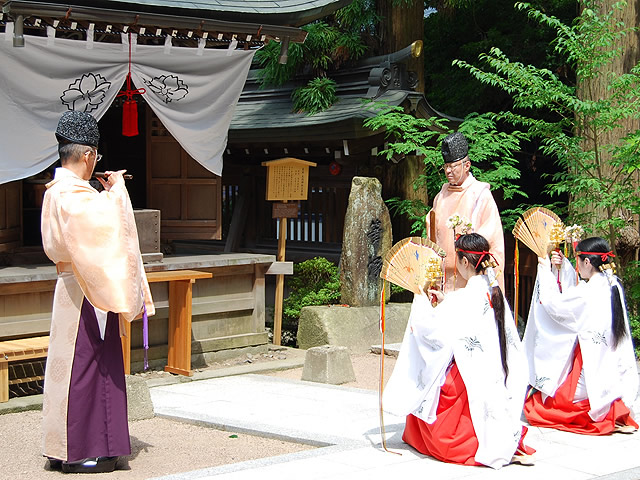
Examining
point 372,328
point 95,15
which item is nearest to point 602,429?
point 372,328

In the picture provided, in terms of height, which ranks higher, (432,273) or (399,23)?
(399,23)

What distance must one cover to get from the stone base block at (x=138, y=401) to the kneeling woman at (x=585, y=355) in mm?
3132

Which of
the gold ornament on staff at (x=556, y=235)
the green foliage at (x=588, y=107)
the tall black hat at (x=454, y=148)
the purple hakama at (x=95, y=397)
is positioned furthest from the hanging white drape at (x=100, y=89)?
the gold ornament on staff at (x=556, y=235)

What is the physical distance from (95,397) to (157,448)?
94cm

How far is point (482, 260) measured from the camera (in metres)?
5.59

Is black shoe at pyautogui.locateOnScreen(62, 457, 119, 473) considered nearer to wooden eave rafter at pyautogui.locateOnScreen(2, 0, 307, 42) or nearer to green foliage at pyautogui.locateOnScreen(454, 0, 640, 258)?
wooden eave rafter at pyautogui.locateOnScreen(2, 0, 307, 42)

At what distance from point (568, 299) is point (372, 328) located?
16.2 feet

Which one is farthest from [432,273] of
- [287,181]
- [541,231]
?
[287,181]

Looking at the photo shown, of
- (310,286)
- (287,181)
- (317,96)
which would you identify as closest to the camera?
(287,181)

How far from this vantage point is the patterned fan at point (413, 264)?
5645 mm

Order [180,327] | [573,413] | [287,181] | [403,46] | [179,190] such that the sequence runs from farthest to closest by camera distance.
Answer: [403,46]
[287,181]
[179,190]
[180,327]
[573,413]

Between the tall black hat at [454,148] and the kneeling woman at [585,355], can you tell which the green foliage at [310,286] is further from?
the tall black hat at [454,148]

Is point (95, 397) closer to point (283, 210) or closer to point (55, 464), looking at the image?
point (55, 464)

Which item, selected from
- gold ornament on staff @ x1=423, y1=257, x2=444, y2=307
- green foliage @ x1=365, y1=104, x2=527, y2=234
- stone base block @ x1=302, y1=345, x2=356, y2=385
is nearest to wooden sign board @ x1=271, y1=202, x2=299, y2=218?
green foliage @ x1=365, y1=104, x2=527, y2=234
